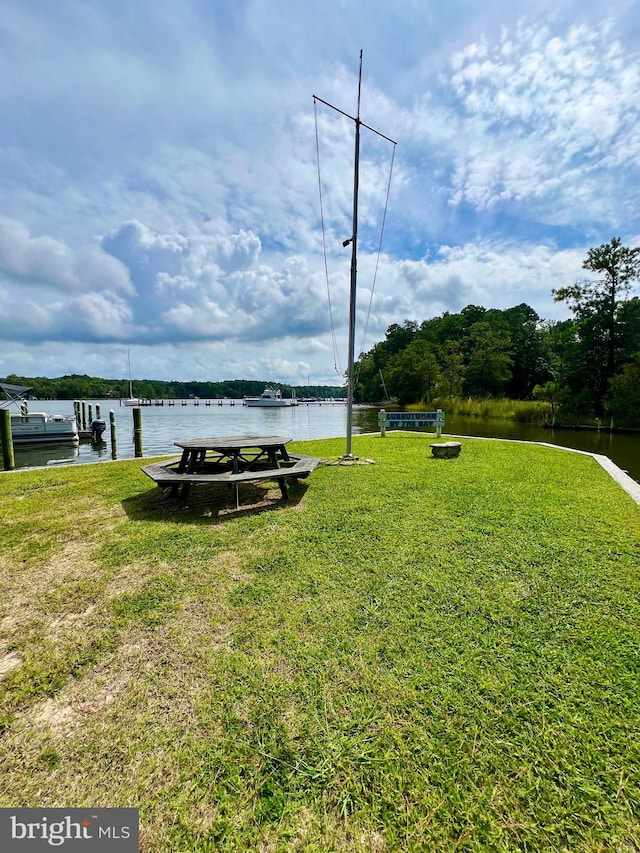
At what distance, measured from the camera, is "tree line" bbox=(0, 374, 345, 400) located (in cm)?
7999

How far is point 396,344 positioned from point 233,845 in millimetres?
73667

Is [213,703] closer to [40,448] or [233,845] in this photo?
[233,845]

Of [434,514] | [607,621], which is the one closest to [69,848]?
[607,621]

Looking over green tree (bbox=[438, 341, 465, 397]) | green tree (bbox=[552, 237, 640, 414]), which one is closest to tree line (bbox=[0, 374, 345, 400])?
green tree (bbox=[438, 341, 465, 397])

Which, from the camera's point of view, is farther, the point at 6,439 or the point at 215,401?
the point at 215,401

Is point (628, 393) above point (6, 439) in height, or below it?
above

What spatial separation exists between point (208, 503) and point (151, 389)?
4497 inches

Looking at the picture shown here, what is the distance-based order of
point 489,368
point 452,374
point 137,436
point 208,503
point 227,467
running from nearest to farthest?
point 208,503, point 227,467, point 137,436, point 489,368, point 452,374

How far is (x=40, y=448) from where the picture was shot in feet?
53.2

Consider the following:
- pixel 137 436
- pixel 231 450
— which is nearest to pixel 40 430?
pixel 137 436

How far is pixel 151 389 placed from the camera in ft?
353

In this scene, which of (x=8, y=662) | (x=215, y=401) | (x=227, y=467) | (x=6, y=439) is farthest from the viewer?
(x=215, y=401)

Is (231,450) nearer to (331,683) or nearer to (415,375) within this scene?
(331,683)

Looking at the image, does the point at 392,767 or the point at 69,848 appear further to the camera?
the point at 392,767
